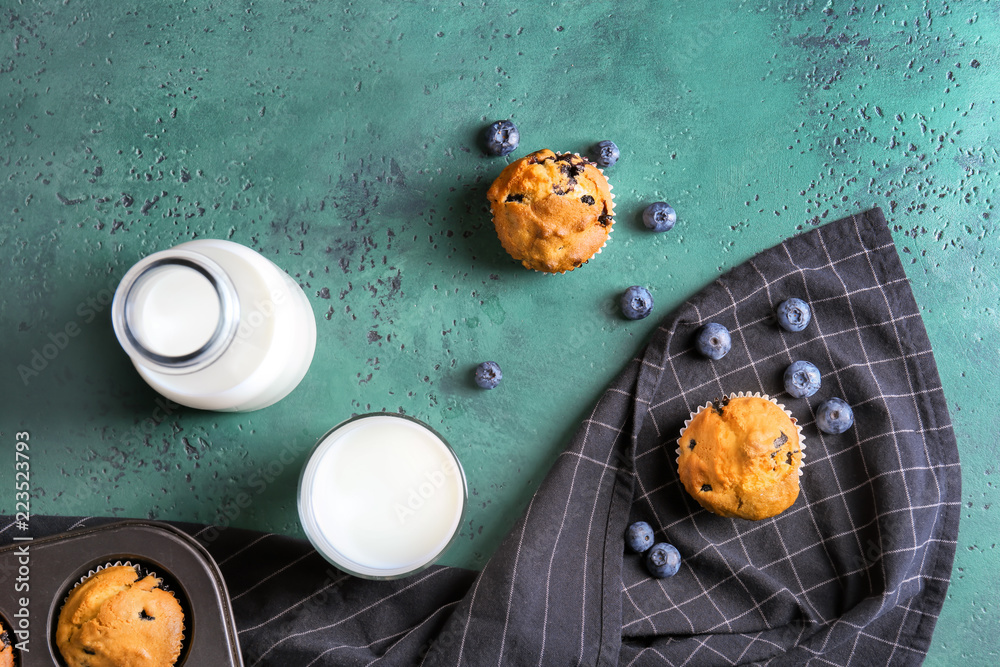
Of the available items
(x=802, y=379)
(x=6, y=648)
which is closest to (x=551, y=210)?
(x=802, y=379)

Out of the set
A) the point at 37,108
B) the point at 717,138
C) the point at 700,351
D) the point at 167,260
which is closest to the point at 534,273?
the point at 700,351

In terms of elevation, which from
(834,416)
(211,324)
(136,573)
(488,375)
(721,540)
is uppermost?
(211,324)

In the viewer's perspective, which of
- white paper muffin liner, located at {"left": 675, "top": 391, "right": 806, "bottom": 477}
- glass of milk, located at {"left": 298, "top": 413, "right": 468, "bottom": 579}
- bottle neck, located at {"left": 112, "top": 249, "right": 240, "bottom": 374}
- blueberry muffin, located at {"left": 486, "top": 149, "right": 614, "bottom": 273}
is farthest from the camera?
white paper muffin liner, located at {"left": 675, "top": 391, "right": 806, "bottom": 477}

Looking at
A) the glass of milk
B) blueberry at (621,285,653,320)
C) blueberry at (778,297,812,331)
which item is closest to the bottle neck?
→ the glass of milk

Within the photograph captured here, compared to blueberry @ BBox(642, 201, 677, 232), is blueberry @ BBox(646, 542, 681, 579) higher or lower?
lower

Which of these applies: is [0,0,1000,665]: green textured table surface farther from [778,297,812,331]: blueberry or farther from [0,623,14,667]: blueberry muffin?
[0,623,14,667]: blueberry muffin

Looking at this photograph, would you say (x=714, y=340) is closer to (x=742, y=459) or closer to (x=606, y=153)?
(x=742, y=459)
